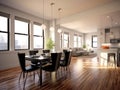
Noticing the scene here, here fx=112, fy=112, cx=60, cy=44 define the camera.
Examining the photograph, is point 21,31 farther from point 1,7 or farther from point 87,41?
point 87,41

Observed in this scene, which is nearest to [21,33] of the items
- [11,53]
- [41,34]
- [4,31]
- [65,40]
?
[4,31]

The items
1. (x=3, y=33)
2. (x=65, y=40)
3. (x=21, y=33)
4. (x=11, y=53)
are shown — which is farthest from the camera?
(x=65, y=40)

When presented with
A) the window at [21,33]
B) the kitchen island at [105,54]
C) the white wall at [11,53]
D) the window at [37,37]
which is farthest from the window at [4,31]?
the kitchen island at [105,54]

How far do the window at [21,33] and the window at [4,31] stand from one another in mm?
547

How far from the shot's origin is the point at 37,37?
7492mm

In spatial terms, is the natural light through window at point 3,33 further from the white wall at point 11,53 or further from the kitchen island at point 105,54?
the kitchen island at point 105,54

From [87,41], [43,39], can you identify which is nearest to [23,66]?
[43,39]

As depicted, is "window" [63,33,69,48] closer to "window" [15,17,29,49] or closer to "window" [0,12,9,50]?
"window" [15,17,29,49]

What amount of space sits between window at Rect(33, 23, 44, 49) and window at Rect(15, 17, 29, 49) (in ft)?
1.96

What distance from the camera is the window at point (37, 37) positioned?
7242 millimetres

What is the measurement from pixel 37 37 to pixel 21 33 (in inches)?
53.7

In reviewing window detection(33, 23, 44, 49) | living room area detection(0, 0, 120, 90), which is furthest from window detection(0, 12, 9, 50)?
window detection(33, 23, 44, 49)

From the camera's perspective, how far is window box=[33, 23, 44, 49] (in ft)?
23.8

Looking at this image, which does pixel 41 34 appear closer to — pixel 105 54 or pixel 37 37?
pixel 37 37
